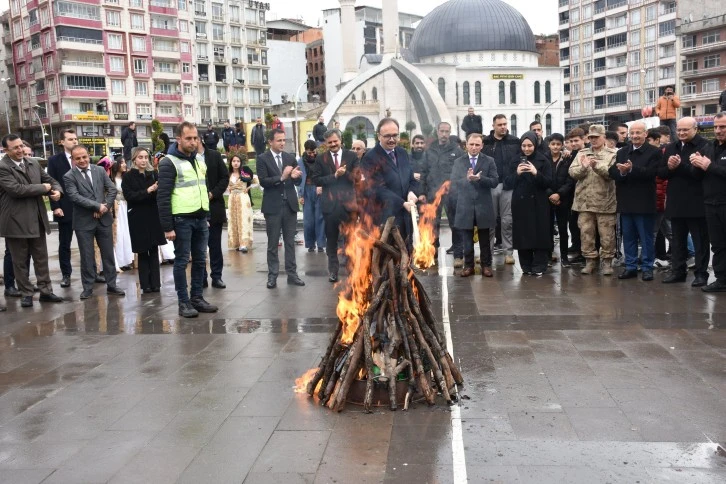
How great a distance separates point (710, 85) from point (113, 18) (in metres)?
64.2

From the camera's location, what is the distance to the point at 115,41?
267 ft

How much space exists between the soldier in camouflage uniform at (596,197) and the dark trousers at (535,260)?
565 mm

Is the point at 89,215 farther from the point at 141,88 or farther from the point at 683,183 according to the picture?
the point at 141,88

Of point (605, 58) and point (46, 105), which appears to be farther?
point (605, 58)

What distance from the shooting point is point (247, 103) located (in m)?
102

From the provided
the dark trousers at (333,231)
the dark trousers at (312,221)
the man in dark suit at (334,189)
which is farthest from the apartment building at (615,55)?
the dark trousers at (333,231)

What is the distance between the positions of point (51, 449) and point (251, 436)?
4.10 feet

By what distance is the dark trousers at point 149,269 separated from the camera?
10.4m

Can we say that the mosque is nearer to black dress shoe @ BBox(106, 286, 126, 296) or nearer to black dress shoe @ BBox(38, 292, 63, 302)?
black dress shoe @ BBox(106, 286, 126, 296)

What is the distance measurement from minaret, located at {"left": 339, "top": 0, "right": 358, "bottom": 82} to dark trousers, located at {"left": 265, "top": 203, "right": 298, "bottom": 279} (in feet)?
273

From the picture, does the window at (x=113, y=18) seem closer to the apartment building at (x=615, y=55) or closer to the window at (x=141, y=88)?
the window at (x=141, y=88)

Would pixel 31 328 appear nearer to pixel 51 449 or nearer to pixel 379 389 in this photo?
pixel 51 449

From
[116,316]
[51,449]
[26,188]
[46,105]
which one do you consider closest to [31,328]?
[116,316]

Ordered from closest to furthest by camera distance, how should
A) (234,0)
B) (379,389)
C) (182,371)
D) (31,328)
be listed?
(379,389), (182,371), (31,328), (234,0)
